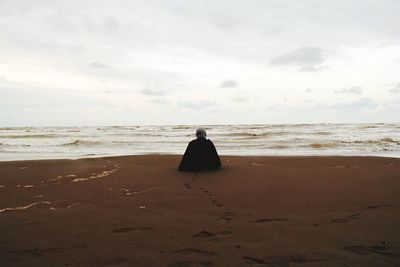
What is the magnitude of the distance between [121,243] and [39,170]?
649 centimetres

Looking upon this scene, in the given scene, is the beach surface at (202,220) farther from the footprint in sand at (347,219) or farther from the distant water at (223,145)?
the distant water at (223,145)

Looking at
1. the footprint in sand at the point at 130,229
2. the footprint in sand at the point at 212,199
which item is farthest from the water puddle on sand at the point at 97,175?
the footprint in sand at the point at 130,229

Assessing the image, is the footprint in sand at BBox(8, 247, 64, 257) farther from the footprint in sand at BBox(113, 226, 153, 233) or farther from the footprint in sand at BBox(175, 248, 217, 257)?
the footprint in sand at BBox(175, 248, 217, 257)

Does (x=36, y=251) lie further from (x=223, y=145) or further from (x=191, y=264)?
(x=223, y=145)

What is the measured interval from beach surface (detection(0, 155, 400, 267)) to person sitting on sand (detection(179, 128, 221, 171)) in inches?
28.9

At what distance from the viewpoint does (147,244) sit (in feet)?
11.6

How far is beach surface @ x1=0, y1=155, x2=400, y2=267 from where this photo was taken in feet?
10.5

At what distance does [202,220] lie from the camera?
4336 millimetres

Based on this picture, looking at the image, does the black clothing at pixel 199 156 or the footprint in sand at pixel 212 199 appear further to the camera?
the black clothing at pixel 199 156

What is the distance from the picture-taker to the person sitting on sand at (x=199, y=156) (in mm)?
8680

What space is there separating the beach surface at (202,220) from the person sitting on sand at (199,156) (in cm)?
73

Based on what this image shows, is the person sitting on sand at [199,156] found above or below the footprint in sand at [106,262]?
above

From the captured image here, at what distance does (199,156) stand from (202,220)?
442 cm

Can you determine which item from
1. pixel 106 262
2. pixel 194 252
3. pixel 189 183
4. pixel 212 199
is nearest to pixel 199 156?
pixel 189 183
